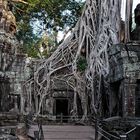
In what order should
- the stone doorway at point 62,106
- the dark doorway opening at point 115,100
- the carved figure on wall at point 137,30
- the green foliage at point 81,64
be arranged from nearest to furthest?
the dark doorway opening at point 115,100, the carved figure on wall at point 137,30, the green foliage at point 81,64, the stone doorway at point 62,106

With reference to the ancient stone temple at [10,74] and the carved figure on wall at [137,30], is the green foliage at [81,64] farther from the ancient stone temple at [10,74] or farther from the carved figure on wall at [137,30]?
the ancient stone temple at [10,74]

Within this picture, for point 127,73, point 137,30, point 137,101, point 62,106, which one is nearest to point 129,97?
point 137,101

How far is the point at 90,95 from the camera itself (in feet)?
53.6

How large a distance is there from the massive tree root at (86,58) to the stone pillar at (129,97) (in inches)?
223

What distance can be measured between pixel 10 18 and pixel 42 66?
5.44 meters

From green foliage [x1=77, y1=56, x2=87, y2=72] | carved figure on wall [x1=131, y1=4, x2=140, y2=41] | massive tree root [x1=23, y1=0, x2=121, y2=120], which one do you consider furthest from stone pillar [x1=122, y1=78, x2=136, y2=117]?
green foliage [x1=77, y1=56, x2=87, y2=72]

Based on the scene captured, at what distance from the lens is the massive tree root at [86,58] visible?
639 inches

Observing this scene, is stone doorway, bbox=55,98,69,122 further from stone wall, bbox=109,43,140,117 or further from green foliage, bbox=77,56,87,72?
stone wall, bbox=109,43,140,117

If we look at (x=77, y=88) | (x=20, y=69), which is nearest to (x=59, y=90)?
(x=77, y=88)

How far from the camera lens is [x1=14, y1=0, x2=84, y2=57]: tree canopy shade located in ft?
74.1

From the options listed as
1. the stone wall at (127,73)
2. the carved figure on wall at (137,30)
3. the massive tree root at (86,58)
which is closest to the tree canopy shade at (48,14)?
the massive tree root at (86,58)

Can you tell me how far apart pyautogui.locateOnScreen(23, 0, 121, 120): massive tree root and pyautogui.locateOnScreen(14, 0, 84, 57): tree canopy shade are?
481 cm

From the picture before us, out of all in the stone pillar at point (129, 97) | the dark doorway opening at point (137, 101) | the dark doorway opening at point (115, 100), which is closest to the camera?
the stone pillar at point (129, 97)

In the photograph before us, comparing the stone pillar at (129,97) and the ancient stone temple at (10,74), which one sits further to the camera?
the ancient stone temple at (10,74)
